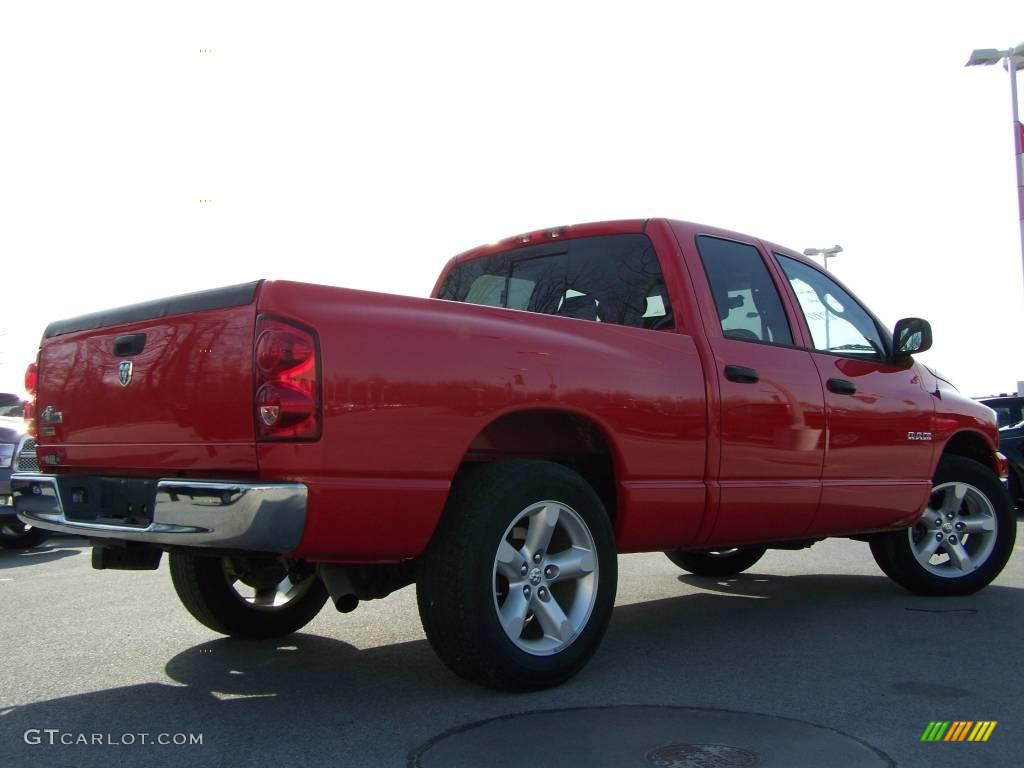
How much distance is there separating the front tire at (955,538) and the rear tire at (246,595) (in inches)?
137

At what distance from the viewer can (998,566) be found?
6.49 meters

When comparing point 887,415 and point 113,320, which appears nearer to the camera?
point 113,320

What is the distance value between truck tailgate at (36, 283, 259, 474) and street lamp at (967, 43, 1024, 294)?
18334 mm

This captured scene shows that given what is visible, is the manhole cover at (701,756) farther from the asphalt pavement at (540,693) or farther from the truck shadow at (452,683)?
the truck shadow at (452,683)

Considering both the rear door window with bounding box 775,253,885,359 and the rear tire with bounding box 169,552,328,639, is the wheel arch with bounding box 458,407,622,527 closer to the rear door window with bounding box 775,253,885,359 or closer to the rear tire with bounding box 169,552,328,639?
the rear tire with bounding box 169,552,328,639

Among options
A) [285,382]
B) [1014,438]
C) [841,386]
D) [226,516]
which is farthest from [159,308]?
[1014,438]

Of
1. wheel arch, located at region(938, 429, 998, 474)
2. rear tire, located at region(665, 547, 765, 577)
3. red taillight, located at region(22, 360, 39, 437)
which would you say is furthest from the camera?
rear tire, located at region(665, 547, 765, 577)

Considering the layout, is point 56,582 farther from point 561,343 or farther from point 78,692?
point 561,343

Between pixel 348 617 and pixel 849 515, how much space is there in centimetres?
280

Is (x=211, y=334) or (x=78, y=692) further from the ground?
(x=211, y=334)

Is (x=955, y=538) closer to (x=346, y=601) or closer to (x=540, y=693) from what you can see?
(x=540, y=693)

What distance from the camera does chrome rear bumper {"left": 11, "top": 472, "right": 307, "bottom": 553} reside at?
133 inches

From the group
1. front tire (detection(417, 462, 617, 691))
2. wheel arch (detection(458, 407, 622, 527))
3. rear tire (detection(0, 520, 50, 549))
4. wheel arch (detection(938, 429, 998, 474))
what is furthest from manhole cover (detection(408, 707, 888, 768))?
rear tire (detection(0, 520, 50, 549))

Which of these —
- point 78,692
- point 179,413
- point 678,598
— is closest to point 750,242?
point 678,598
